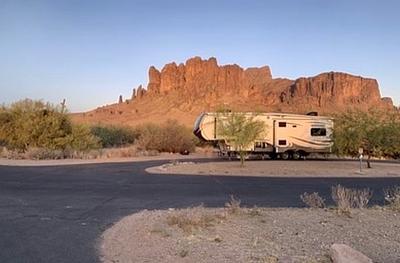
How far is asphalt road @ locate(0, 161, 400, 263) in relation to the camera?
9.28m

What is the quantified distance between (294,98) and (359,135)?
84.2 meters

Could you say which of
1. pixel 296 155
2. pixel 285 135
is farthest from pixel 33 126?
pixel 296 155

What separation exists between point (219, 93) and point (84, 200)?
10547 cm

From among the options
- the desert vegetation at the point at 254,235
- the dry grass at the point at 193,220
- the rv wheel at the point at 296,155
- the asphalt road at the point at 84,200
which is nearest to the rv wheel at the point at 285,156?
the rv wheel at the point at 296,155

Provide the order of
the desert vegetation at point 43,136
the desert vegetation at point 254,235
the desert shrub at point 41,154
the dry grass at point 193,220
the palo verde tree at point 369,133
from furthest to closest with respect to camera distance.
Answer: the desert vegetation at point 43,136
the desert shrub at point 41,154
the palo verde tree at point 369,133
the dry grass at point 193,220
the desert vegetation at point 254,235

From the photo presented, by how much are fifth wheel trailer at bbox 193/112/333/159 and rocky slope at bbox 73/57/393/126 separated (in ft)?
196

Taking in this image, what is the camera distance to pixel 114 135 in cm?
6931

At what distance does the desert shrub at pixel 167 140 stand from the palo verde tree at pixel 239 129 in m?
19.0

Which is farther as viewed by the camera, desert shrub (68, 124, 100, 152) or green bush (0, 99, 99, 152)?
desert shrub (68, 124, 100, 152)

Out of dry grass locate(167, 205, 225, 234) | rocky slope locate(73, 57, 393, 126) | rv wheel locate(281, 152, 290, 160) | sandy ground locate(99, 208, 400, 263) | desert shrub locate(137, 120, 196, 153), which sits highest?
rocky slope locate(73, 57, 393, 126)

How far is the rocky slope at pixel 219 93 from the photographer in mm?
110938

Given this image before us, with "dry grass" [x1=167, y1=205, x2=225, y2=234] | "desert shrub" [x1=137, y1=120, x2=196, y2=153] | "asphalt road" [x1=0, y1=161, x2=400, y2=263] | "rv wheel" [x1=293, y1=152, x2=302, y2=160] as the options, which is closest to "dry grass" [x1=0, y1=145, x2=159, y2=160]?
"desert shrub" [x1=137, y1=120, x2=196, y2=153]

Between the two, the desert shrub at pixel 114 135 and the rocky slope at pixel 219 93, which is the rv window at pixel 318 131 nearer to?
the desert shrub at pixel 114 135

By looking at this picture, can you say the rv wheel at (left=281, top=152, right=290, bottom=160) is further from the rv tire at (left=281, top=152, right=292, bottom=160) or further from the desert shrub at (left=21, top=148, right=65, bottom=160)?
the desert shrub at (left=21, top=148, right=65, bottom=160)
